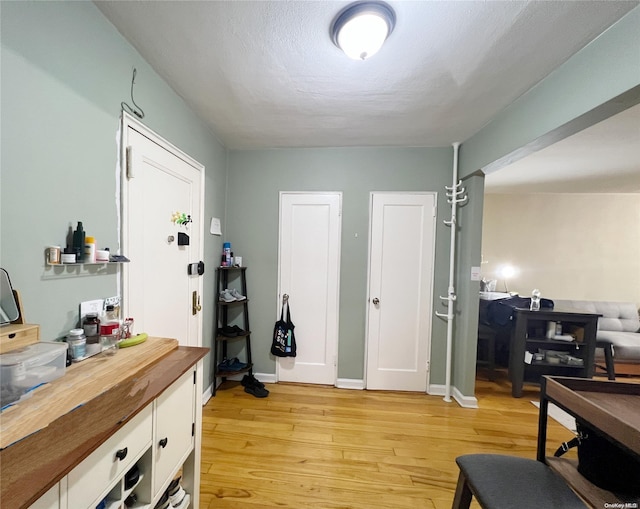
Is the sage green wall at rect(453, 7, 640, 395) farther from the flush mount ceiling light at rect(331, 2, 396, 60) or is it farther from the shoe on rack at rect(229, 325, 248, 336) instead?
the shoe on rack at rect(229, 325, 248, 336)

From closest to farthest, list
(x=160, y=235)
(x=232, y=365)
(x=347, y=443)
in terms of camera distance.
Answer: (x=160, y=235) < (x=347, y=443) < (x=232, y=365)

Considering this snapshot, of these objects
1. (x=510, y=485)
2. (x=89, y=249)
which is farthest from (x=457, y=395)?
(x=89, y=249)

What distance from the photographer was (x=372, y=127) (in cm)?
216

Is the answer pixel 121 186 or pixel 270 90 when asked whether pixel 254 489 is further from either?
pixel 270 90

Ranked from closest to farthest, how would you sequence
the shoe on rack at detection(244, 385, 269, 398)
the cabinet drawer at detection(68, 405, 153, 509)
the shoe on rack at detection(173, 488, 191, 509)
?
the cabinet drawer at detection(68, 405, 153, 509) → the shoe on rack at detection(173, 488, 191, 509) → the shoe on rack at detection(244, 385, 269, 398)

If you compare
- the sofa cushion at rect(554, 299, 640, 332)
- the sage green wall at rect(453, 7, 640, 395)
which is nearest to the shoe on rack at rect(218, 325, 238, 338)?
the sage green wall at rect(453, 7, 640, 395)

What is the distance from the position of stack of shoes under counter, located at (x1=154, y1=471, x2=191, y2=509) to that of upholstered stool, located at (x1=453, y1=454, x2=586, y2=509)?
1.29m

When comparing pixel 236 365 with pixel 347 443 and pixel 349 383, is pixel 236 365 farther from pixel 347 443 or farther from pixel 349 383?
pixel 347 443

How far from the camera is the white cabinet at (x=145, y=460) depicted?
66 centimetres

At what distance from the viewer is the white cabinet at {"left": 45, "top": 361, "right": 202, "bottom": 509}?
663 millimetres

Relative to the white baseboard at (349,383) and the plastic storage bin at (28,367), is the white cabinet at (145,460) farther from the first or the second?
the white baseboard at (349,383)

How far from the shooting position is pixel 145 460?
0.97 m

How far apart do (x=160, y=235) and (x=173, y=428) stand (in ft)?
3.63

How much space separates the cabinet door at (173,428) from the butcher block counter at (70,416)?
10 cm
